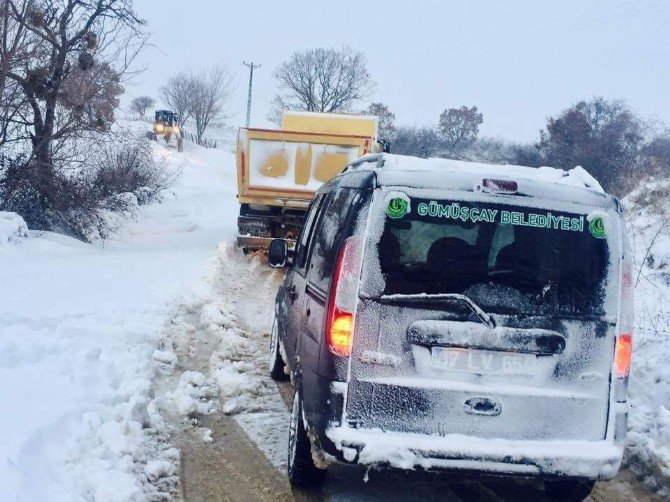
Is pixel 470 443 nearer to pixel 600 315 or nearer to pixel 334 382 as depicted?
pixel 334 382

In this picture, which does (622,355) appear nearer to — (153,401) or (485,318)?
(485,318)

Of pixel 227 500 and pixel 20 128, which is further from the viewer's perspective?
pixel 20 128

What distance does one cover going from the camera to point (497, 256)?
3.29 meters

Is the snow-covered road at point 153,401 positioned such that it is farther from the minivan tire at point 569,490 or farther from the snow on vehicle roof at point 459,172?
the snow on vehicle roof at point 459,172

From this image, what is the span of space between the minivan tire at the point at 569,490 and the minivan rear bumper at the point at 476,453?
0.64 m

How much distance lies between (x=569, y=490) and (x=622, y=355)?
114 cm

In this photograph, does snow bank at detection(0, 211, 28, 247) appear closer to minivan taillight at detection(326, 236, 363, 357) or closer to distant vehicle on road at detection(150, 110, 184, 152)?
minivan taillight at detection(326, 236, 363, 357)

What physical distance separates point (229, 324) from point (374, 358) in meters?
4.90

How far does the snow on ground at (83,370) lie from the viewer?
3.44 metres

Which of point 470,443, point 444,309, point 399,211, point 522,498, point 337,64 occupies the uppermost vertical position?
point 337,64

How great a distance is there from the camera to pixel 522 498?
13.2 ft

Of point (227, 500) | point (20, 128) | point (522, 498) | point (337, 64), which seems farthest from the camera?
point (337, 64)

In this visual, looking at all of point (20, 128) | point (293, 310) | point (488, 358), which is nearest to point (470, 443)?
point (488, 358)

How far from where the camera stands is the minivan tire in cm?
385
